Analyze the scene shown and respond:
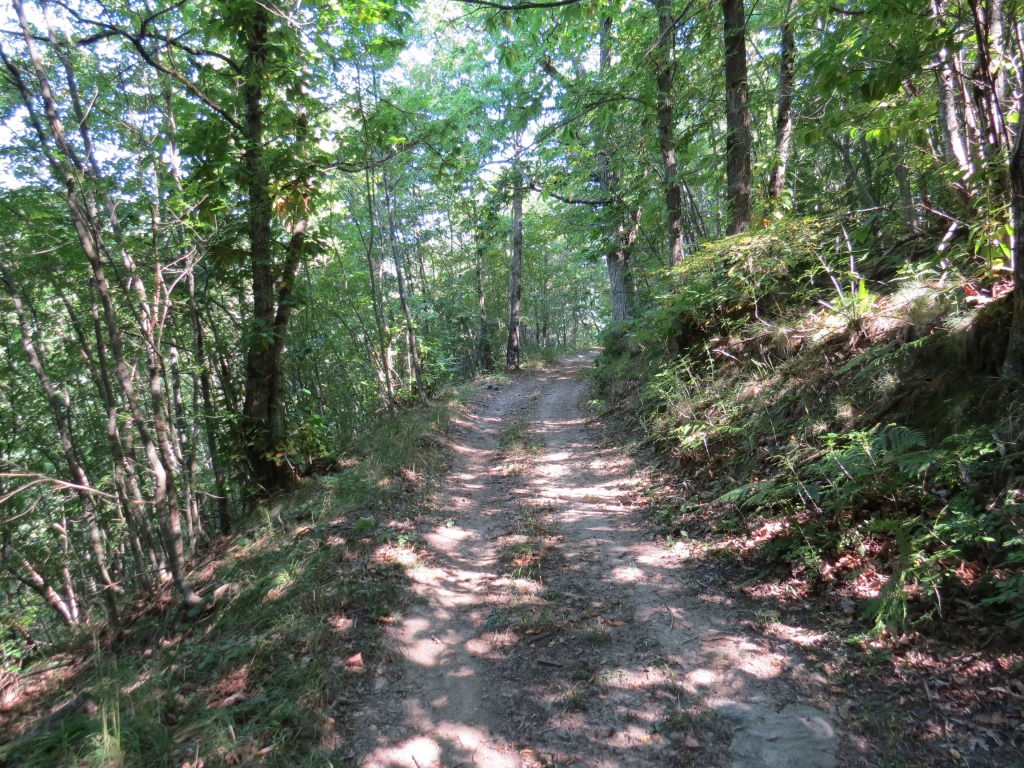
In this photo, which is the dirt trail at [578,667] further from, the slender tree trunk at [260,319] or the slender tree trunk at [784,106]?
the slender tree trunk at [784,106]

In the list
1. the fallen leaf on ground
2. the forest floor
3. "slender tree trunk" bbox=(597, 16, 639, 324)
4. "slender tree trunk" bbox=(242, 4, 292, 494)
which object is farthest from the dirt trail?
"slender tree trunk" bbox=(597, 16, 639, 324)

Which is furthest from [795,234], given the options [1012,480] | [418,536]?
[418,536]

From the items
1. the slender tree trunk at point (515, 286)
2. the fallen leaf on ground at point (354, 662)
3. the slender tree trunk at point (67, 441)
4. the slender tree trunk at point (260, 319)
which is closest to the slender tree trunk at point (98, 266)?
the slender tree trunk at point (67, 441)

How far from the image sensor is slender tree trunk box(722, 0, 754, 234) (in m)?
6.68

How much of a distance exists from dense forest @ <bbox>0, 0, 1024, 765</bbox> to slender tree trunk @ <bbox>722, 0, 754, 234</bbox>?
1.6 inches

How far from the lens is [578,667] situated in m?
3.34

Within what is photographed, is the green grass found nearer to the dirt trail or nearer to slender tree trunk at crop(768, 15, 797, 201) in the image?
the dirt trail

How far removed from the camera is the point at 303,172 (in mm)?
6301

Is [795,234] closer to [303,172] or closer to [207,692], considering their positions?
[303,172]

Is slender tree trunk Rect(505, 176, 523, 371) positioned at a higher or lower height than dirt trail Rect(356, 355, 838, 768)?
higher

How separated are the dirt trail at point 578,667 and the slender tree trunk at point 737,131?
180 inches

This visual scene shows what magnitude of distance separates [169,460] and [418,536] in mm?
2770

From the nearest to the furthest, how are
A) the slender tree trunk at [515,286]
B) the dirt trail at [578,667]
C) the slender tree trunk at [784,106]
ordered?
the dirt trail at [578,667]
the slender tree trunk at [784,106]
the slender tree trunk at [515,286]

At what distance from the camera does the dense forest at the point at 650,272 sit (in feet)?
11.4
